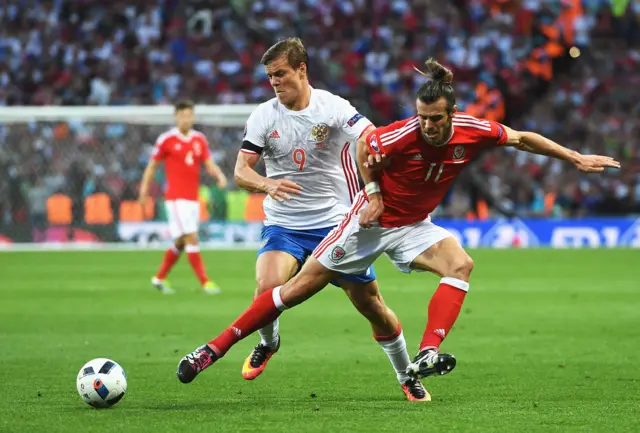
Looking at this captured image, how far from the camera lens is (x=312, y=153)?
722 cm

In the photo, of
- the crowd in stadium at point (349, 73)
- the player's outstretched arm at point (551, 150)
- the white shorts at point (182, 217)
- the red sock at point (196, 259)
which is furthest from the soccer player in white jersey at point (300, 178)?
the crowd in stadium at point (349, 73)

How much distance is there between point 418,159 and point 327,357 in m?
2.85

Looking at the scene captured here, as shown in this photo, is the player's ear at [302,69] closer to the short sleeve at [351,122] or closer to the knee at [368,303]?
the short sleeve at [351,122]

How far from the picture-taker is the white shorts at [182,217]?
1468 centimetres

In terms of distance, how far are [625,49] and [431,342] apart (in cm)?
2266

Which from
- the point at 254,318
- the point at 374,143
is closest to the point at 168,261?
the point at 254,318

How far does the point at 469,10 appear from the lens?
28078 millimetres

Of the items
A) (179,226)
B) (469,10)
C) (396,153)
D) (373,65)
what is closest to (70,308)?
(179,226)

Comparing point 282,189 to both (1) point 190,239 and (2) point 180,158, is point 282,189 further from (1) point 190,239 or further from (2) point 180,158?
(2) point 180,158

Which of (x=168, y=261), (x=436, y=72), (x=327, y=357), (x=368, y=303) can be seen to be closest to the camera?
(x=436, y=72)

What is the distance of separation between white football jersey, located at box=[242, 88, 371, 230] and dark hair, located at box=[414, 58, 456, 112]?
917 mm

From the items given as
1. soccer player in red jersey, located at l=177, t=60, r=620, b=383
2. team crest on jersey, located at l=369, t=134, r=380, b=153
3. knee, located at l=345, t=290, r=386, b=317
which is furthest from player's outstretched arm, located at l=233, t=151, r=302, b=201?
knee, located at l=345, t=290, r=386, b=317

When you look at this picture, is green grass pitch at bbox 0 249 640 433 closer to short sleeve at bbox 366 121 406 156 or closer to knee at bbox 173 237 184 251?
knee at bbox 173 237 184 251

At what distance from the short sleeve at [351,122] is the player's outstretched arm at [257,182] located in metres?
0.60
